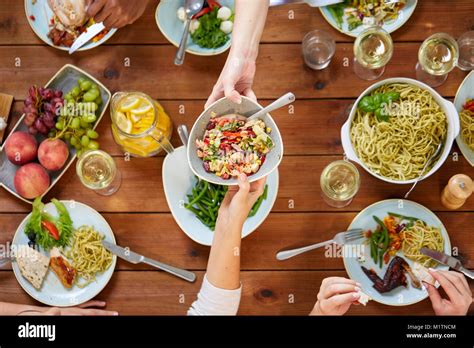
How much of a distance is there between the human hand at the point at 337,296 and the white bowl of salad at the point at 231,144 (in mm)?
450

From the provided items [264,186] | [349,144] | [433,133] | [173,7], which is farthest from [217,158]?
[433,133]

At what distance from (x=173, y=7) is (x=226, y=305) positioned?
40.0 inches

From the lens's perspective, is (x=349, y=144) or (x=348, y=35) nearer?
(x=349, y=144)

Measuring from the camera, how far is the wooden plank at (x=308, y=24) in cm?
211

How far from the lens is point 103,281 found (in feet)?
6.77

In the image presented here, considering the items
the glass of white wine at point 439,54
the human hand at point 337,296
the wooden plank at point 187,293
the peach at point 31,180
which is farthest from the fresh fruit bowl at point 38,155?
the glass of white wine at point 439,54

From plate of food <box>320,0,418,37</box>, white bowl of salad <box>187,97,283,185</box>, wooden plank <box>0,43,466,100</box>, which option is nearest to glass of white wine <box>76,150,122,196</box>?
wooden plank <box>0,43,466,100</box>

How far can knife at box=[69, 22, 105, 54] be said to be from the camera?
2.10 meters

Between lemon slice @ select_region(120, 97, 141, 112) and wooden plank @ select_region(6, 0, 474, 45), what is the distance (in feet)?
0.78

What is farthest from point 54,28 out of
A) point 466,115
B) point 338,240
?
point 466,115

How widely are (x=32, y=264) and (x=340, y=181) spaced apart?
1.07m

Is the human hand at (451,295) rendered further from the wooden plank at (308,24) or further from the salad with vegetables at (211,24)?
the salad with vegetables at (211,24)

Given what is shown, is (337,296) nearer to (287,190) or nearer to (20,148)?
(287,190)
